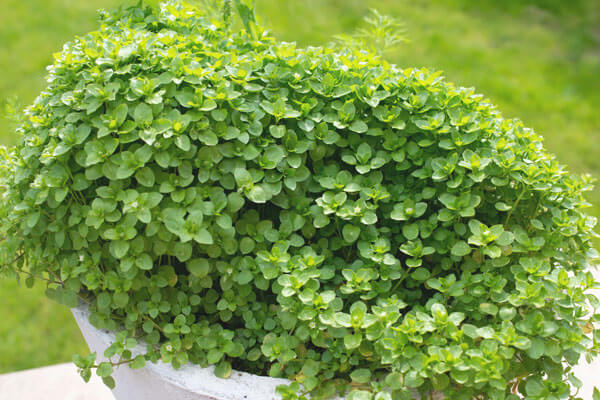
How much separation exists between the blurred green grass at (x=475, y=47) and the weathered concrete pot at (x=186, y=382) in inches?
65.8

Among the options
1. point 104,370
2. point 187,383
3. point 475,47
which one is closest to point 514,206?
point 187,383

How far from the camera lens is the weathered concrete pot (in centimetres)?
133

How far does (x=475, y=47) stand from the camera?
4305mm

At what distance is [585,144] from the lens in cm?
361

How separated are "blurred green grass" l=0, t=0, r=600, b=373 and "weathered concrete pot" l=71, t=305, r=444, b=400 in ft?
5.48

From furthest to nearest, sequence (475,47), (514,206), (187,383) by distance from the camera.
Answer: (475,47)
(514,206)
(187,383)

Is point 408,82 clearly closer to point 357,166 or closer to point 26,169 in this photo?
point 357,166

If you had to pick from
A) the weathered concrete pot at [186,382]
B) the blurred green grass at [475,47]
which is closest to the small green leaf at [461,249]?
the weathered concrete pot at [186,382]

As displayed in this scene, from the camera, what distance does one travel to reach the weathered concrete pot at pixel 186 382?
4.36 feet

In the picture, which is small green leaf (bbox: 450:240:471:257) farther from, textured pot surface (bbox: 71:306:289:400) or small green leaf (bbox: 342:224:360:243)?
textured pot surface (bbox: 71:306:289:400)

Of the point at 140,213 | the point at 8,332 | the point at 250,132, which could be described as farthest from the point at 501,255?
the point at 8,332

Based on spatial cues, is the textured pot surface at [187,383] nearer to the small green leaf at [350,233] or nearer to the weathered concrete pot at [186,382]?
the weathered concrete pot at [186,382]

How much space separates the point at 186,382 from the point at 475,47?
363cm

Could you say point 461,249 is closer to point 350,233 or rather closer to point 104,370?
point 350,233
